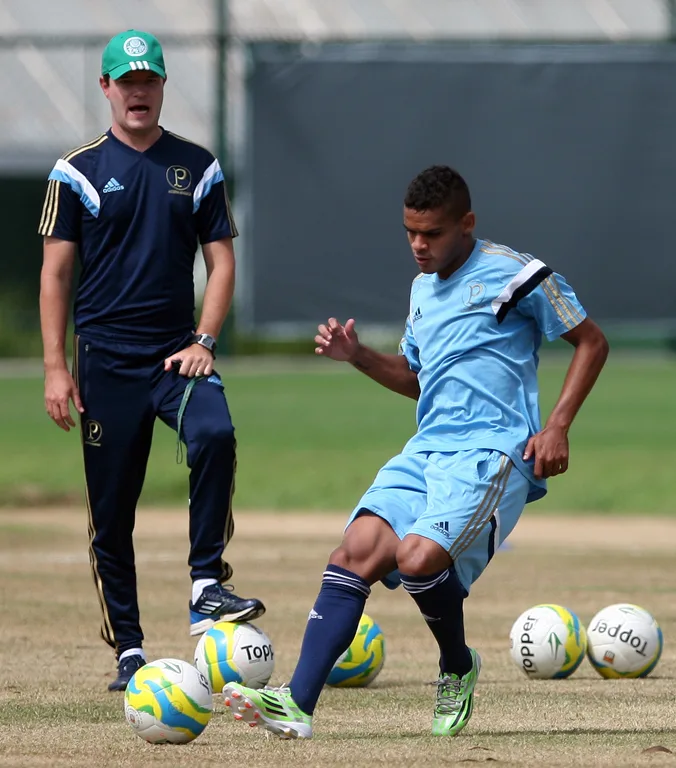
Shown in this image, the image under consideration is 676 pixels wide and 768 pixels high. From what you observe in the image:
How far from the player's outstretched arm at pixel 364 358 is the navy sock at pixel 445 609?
853 millimetres

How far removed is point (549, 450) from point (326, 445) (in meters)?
11.6

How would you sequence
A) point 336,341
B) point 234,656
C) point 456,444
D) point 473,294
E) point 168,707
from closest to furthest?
point 168,707 → point 456,444 → point 473,294 → point 336,341 → point 234,656

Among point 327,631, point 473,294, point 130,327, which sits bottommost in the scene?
point 327,631

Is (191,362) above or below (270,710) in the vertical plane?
above

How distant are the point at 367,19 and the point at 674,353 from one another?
8.89m

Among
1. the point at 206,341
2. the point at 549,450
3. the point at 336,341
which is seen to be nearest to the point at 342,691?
the point at 206,341

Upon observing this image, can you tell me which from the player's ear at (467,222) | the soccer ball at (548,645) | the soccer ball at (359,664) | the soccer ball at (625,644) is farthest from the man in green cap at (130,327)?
the soccer ball at (625,644)

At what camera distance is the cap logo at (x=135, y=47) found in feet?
22.2

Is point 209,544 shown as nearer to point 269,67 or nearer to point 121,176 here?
point 121,176

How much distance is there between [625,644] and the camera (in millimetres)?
7172

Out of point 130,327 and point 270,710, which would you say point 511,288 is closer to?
point 270,710

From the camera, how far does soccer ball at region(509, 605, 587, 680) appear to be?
7.18 meters

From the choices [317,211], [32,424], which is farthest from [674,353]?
[32,424]

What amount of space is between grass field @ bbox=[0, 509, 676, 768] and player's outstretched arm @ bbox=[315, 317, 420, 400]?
121 cm
